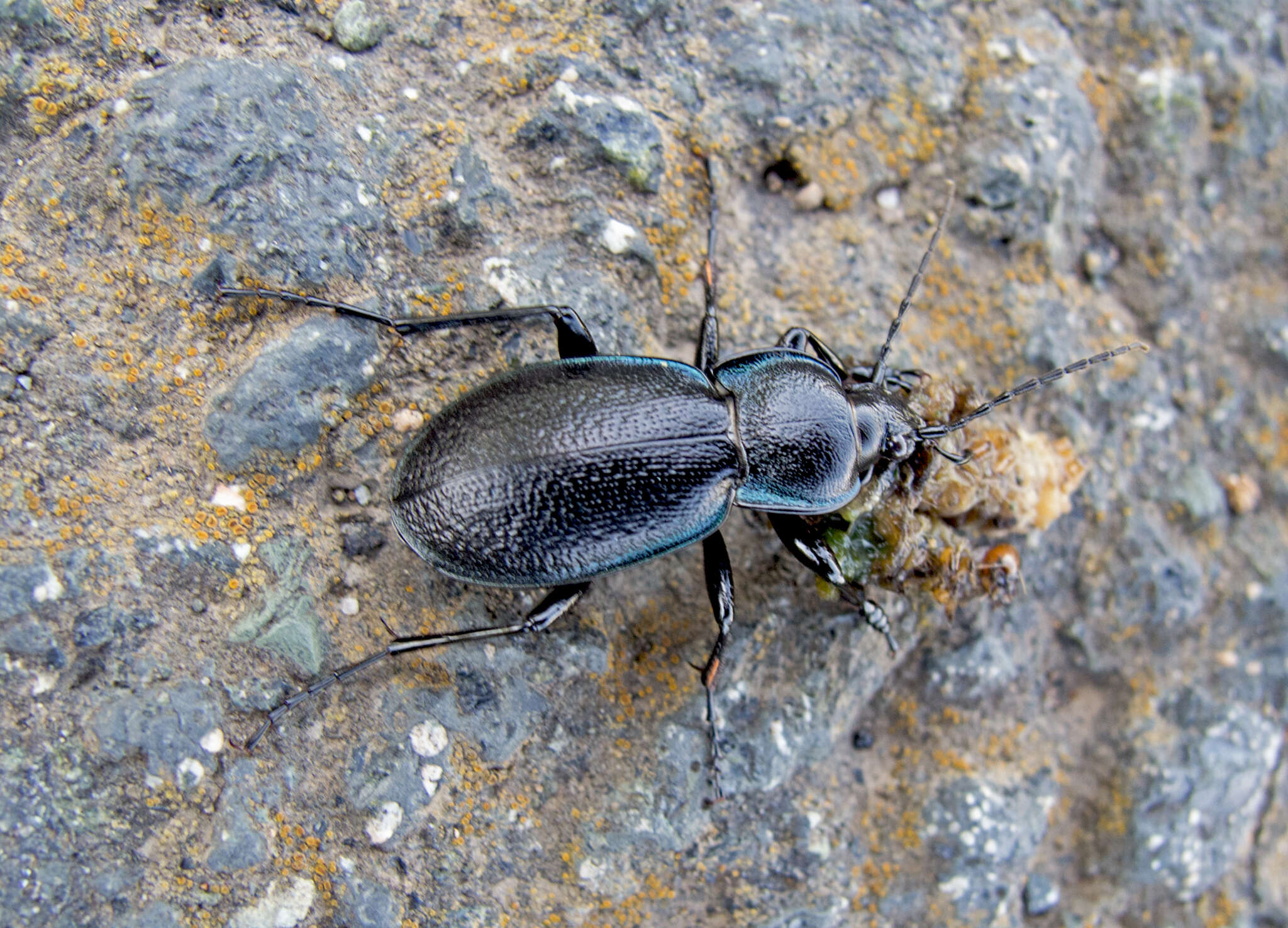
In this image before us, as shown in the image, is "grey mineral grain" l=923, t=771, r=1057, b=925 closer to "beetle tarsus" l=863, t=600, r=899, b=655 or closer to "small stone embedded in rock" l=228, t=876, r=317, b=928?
"beetle tarsus" l=863, t=600, r=899, b=655

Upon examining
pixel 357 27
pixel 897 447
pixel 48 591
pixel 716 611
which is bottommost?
pixel 716 611

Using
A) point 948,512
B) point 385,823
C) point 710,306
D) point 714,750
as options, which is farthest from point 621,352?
point 385,823

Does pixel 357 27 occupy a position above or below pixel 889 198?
above

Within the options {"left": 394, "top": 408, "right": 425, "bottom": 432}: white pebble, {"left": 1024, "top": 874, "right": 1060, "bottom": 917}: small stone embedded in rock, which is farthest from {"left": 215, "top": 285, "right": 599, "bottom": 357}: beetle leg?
{"left": 1024, "top": 874, "right": 1060, "bottom": 917}: small stone embedded in rock

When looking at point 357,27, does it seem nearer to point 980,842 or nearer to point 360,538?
point 360,538

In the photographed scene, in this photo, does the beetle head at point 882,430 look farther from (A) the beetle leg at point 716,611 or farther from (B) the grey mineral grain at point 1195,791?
(B) the grey mineral grain at point 1195,791

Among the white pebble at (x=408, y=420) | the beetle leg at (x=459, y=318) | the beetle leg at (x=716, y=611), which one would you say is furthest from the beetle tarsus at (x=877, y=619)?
the white pebble at (x=408, y=420)

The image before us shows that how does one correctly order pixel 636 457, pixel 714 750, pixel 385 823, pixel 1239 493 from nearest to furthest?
pixel 385 823 → pixel 636 457 → pixel 714 750 → pixel 1239 493

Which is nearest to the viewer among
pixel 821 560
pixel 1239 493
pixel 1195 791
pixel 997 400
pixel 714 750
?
pixel 714 750
